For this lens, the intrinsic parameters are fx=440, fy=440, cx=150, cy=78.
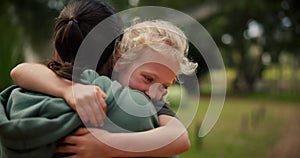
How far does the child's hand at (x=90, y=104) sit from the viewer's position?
1.77 ft

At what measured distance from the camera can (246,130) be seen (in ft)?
17.3

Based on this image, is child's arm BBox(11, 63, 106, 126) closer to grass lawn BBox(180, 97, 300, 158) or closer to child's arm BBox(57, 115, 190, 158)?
child's arm BBox(57, 115, 190, 158)

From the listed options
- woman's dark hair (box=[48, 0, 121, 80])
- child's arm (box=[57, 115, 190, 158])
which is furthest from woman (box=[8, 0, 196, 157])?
woman's dark hair (box=[48, 0, 121, 80])

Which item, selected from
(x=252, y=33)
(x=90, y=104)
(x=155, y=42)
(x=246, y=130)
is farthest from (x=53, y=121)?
(x=252, y=33)

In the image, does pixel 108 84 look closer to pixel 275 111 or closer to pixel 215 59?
pixel 215 59

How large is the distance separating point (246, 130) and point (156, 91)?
4.85m

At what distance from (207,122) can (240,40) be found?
705cm

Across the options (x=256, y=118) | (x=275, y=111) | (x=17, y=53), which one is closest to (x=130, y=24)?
(x=17, y=53)

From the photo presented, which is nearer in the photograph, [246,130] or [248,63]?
[246,130]

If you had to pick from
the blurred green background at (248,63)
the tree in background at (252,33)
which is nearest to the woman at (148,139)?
the blurred green background at (248,63)

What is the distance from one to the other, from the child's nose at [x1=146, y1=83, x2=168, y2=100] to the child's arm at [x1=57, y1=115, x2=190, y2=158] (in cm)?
4

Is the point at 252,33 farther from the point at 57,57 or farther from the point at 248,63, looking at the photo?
the point at 57,57

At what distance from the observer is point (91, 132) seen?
552mm

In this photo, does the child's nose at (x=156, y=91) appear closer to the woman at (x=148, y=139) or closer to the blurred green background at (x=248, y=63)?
the woman at (x=148, y=139)
